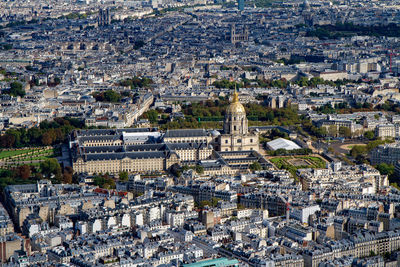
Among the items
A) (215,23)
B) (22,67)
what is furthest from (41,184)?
(215,23)

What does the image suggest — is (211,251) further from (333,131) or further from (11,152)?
(333,131)

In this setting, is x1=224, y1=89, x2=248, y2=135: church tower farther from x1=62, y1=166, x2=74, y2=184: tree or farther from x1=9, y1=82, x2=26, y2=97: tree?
x1=9, y1=82, x2=26, y2=97: tree

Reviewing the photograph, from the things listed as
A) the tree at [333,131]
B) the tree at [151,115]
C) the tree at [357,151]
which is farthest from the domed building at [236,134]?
the tree at [151,115]

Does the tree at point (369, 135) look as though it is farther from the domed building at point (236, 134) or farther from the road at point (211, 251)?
the road at point (211, 251)

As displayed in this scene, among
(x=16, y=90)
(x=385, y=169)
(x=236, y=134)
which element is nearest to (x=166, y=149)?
(x=236, y=134)

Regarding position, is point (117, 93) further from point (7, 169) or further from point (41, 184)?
point (41, 184)

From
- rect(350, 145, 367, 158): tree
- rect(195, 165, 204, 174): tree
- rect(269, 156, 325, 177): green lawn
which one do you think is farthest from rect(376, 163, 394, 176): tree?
rect(195, 165, 204, 174): tree
